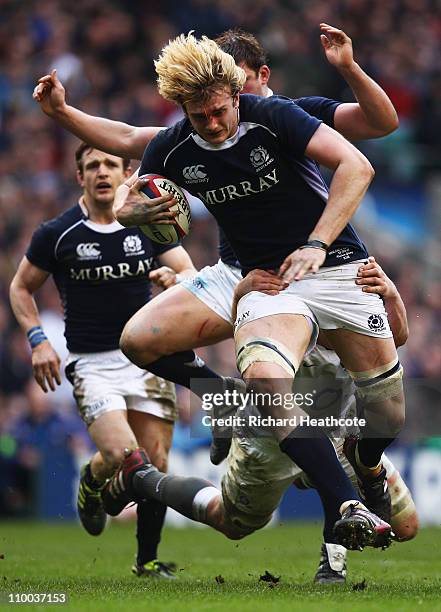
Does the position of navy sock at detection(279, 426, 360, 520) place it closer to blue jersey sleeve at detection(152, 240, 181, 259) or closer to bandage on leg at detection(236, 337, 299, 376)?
bandage on leg at detection(236, 337, 299, 376)

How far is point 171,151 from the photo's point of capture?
6.38 meters

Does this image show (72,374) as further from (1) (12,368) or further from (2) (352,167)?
(1) (12,368)

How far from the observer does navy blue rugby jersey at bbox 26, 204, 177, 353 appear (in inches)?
329

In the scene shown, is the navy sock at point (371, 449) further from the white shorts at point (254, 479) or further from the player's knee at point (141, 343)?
the player's knee at point (141, 343)

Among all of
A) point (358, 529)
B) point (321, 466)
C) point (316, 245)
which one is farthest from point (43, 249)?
point (358, 529)

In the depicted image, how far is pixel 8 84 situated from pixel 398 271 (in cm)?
576

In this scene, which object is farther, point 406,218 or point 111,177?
point 406,218

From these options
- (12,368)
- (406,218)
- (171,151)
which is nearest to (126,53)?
(406,218)

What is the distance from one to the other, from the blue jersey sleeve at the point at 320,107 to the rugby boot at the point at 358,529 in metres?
2.07

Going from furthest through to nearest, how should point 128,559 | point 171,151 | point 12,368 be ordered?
point 12,368 → point 128,559 → point 171,151

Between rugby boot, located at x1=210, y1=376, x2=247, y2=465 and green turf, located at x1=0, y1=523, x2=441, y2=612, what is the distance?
72 centimetres

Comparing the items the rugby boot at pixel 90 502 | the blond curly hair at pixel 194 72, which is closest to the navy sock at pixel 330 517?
the blond curly hair at pixel 194 72

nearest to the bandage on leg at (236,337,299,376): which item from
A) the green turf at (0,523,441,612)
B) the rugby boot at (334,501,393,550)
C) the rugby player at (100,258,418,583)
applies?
the rugby player at (100,258,418,583)

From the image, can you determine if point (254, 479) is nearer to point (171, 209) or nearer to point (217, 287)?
point (217, 287)
